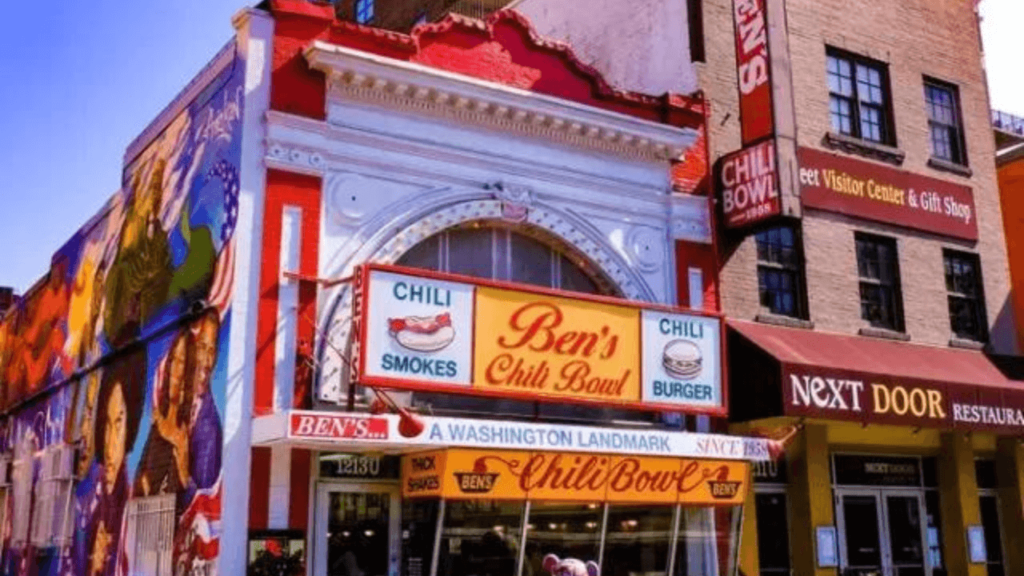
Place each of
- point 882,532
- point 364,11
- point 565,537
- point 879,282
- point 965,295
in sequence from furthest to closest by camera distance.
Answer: point 364,11, point 965,295, point 879,282, point 882,532, point 565,537

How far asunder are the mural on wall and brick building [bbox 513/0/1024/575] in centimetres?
756

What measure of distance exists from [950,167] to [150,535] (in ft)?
51.2

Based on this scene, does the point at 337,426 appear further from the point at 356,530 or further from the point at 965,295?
the point at 965,295

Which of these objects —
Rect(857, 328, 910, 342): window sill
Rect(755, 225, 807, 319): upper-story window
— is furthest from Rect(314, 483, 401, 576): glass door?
Rect(857, 328, 910, 342): window sill

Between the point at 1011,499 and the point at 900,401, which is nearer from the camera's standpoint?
the point at 900,401

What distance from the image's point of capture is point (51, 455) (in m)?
18.8

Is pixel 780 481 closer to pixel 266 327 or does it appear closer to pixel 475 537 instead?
pixel 475 537

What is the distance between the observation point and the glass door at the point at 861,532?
17.5m

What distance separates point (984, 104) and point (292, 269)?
50.7ft

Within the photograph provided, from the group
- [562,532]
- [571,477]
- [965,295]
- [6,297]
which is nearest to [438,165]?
[571,477]

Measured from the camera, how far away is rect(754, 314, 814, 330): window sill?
1698cm

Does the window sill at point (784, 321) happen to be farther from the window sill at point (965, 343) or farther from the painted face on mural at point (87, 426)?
the painted face on mural at point (87, 426)

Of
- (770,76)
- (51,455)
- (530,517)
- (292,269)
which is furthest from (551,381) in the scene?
(51,455)

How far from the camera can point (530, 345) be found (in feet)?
44.5
